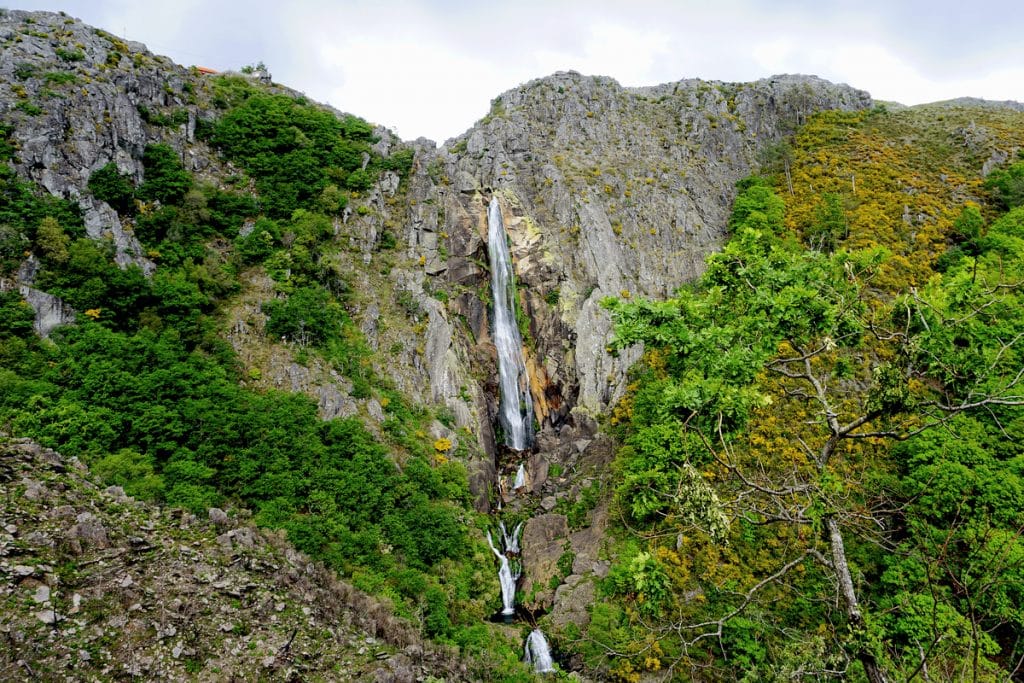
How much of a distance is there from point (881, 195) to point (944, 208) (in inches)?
169

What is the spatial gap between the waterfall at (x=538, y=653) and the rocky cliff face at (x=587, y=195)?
14582 mm

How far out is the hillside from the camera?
675 cm

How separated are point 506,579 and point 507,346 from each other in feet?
54.5

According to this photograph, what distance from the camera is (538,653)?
78.0 ft

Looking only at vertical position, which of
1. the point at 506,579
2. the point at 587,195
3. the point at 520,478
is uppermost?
the point at 587,195

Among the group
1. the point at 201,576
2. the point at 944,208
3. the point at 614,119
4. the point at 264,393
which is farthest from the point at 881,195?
Answer: the point at 201,576

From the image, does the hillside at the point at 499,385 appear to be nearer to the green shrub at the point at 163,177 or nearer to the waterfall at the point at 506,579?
the green shrub at the point at 163,177

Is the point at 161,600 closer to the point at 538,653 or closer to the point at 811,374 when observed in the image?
the point at 538,653

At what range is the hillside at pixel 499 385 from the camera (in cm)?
675

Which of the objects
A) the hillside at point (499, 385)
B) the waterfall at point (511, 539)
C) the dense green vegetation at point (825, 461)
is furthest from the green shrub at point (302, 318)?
the dense green vegetation at point (825, 461)

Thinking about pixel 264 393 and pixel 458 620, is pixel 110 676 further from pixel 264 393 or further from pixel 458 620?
pixel 264 393

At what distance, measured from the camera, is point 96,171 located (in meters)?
29.5

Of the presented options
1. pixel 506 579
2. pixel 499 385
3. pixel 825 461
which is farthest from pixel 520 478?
pixel 825 461

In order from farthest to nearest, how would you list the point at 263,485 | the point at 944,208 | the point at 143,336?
1. the point at 944,208
2. the point at 143,336
3. the point at 263,485
